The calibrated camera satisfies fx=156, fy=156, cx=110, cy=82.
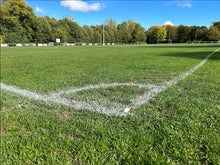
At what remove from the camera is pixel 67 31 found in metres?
50.8

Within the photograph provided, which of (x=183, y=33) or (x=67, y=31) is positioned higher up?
(x=183, y=33)

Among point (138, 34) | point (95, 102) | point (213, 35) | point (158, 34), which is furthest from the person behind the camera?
point (158, 34)

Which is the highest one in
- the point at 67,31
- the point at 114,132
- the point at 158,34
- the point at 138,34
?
the point at 158,34

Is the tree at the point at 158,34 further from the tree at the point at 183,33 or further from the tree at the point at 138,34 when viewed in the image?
the tree at the point at 138,34

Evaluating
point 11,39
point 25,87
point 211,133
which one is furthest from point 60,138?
point 11,39

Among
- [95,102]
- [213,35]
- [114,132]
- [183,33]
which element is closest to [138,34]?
[183,33]

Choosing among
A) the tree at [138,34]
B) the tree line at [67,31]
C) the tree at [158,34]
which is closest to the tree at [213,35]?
the tree line at [67,31]

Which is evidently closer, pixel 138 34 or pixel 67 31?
pixel 67 31

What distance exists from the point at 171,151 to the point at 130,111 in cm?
75

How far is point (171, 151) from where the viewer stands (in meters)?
1.23

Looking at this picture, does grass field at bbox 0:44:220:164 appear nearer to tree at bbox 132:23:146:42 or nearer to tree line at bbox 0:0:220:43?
tree line at bbox 0:0:220:43

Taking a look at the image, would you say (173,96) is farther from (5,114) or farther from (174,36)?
(174,36)

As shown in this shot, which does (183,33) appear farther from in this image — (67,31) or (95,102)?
(95,102)

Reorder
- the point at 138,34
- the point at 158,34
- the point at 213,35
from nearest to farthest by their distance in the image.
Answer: the point at 213,35
the point at 138,34
the point at 158,34
